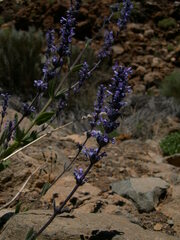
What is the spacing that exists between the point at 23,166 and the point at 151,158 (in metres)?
2.16

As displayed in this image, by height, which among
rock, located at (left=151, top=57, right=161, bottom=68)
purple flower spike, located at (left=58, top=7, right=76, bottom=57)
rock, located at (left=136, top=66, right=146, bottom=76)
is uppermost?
purple flower spike, located at (left=58, top=7, right=76, bottom=57)

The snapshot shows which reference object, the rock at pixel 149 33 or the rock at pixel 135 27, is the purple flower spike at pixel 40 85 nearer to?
the rock at pixel 135 27

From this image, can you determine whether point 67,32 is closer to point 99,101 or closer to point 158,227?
point 99,101

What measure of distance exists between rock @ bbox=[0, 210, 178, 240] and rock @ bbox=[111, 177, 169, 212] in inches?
41.2

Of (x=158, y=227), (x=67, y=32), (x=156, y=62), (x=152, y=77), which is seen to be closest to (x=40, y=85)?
(x=67, y=32)

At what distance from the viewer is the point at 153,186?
169 inches

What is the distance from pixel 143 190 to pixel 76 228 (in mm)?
1500

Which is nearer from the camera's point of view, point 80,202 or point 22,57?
point 80,202

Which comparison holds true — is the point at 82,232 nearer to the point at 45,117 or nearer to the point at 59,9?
the point at 45,117

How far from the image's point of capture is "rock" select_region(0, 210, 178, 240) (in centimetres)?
277

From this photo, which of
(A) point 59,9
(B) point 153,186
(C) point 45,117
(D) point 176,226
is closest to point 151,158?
(B) point 153,186

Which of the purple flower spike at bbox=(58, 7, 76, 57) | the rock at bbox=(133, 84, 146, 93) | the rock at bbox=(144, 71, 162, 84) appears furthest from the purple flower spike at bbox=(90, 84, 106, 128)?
the rock at bbox=(144, 71, 162, 84)

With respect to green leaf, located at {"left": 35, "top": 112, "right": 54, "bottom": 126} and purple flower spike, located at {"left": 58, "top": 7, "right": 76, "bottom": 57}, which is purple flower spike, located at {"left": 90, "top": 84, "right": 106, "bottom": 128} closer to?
green leaf, located at {"left": 35, "top": 112, "right": 54, "bottom": 126}

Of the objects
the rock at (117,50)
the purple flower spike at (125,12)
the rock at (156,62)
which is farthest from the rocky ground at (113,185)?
the rock at (117,50)
